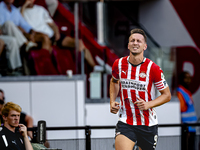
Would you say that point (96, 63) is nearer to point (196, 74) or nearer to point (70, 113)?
point (70, 113)

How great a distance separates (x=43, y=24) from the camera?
7859mm

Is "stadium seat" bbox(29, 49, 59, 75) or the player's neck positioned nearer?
the player's neck

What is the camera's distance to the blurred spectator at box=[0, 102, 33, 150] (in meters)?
3.75

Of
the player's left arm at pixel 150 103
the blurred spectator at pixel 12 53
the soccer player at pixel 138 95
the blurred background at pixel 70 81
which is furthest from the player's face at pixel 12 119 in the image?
the blurred spectator at pixel 12 53

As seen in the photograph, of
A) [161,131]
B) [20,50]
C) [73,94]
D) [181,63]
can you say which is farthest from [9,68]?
[181,63]

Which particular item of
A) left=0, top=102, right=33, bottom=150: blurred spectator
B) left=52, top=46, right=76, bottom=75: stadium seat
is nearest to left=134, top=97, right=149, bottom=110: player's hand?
left=0, top=102, right=33, bottom=150: blurred spectator

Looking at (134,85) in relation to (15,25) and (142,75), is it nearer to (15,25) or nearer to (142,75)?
(142,75)

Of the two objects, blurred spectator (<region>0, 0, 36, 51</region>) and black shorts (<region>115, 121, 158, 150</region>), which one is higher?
blurred spectator (<region>0, 0, 36, 51</region>)

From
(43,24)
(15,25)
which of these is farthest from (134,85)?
(43,24)

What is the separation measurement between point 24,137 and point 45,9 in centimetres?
490

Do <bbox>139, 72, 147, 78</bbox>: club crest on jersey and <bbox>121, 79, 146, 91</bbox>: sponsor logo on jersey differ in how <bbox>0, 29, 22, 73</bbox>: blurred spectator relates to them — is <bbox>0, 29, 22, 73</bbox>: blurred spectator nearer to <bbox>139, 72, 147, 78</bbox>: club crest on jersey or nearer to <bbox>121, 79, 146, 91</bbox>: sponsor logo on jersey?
<bbox>121, 79, 146, 91</bbox>: sponsor logo on jersey

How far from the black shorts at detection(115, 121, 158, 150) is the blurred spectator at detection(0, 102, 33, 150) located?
109cm

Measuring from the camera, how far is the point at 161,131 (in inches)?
284

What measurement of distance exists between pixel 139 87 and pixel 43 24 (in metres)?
4.96
